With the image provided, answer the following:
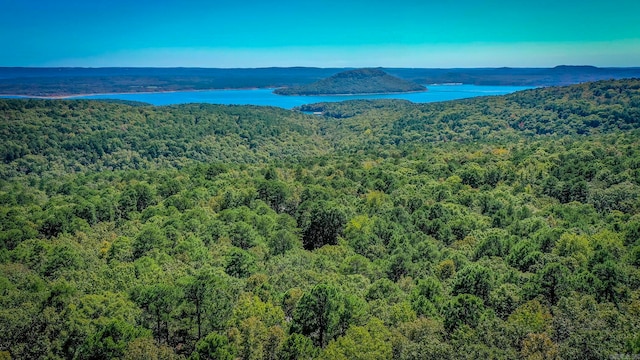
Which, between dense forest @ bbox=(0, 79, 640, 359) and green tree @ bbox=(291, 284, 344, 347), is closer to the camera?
dense forest @ bbox=(0, 79, 640, 359)

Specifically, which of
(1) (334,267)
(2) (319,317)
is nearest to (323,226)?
(1) (334,267)

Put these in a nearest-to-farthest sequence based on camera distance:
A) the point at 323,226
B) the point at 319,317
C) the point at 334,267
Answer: the point at 319,317 → the point at 334,267 → the point at 323,226

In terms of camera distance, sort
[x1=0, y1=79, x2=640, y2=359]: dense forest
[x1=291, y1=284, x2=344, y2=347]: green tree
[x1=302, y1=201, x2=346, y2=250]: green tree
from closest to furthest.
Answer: [x1=0, y1=79, x2=640, y2=359]: dense forest → [x1=291, y1=284, x2=344, y2=347]: green tree → [x1=302, y1=201, x2=346, y2=250]: green tree

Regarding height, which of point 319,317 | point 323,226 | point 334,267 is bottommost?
point 323,226

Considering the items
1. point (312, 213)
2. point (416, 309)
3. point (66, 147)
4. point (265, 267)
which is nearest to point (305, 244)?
point (312, 213)

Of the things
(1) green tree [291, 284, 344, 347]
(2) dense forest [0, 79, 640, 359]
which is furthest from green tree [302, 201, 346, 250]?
(1) green tree [291, 284, 344, 347]

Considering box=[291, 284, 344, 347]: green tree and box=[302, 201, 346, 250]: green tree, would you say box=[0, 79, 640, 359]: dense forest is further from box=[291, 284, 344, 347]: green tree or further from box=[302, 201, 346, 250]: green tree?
box=[302, 201, 346, 250]: green tree

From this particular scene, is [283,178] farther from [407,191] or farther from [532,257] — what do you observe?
[532,257]

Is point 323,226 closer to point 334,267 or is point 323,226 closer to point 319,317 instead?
point 334,267

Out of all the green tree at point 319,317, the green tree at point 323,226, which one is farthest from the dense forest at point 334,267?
the green tree at point 323,226

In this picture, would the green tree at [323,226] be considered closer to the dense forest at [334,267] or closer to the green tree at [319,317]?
the dense forest at [334,267]

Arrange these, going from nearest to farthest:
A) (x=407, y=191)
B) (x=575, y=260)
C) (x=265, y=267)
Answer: (x=575, y=260) < (x=265, y=267) < (x=407, y=191)
